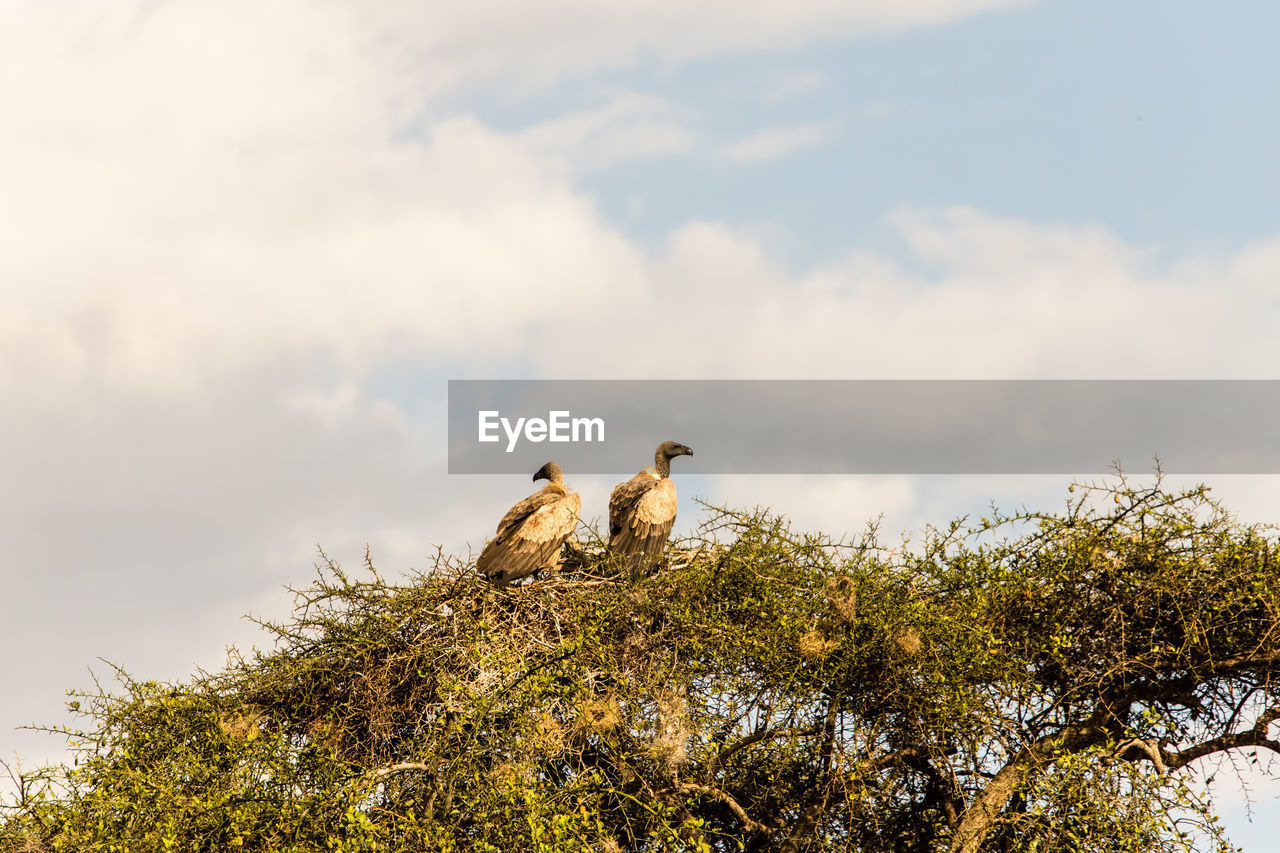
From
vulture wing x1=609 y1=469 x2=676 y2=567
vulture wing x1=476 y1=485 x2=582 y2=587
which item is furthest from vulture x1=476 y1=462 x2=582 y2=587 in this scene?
vulture wing x1=609 y1=469 x2=676 y2=567

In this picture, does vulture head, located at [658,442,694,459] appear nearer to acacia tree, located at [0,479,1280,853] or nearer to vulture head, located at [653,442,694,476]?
vulture head, located at [653,442,694,476]

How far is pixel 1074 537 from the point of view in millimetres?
11109

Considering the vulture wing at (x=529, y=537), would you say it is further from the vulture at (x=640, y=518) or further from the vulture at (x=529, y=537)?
the vulture at (x=640, y=518)

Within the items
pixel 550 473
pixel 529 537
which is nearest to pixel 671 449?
pixel 550 473

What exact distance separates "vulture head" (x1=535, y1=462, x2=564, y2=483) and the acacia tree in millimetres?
2394

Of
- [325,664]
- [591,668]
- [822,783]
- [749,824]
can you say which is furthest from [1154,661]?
[325,664]

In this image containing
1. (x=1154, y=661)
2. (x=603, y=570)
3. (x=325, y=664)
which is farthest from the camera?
(x=603, y=570)

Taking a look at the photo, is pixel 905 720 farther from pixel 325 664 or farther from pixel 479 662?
pixel 325 664

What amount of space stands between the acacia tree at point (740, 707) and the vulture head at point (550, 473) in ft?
7.85

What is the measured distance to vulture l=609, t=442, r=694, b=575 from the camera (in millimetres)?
12719

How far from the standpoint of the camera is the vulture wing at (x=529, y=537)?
11.9 meters

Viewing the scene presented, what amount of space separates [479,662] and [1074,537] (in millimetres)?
5391

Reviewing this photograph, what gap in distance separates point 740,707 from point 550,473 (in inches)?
164

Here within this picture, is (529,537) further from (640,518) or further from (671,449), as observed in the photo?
(671,449)
